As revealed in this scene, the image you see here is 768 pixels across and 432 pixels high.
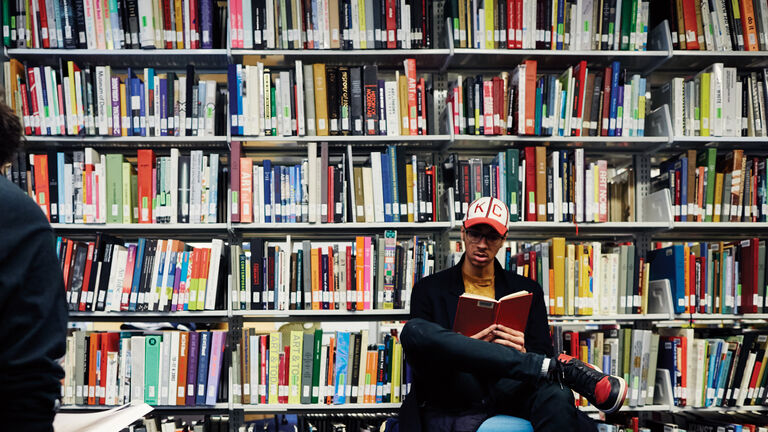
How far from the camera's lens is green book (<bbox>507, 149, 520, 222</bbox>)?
288 cm

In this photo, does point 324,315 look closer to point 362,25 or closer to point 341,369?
point 341,369

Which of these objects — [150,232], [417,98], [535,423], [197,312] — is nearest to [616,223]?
[417,98]

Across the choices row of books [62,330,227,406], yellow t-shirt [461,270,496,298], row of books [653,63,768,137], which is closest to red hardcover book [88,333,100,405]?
row of books [62,330,227,406]

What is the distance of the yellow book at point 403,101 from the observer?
114 inches

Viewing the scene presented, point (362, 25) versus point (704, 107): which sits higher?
point (362, 25)

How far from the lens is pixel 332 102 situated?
2.89 m

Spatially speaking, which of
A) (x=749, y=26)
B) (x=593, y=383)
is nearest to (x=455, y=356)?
(x=593, y=383)

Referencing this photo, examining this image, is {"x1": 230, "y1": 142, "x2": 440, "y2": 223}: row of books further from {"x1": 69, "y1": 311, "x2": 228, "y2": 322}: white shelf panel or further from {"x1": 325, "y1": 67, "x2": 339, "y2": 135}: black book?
{"x1": 69, "y1": 311, "x2": 228, "y2": 322}: white shelf panel

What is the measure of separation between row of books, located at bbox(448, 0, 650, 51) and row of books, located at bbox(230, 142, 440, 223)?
699 millimetres

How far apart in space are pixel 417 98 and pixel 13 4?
1.93 meters

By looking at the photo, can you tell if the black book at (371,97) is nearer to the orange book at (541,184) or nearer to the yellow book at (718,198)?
the orange book at (541,184)

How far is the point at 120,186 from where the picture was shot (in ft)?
9.21

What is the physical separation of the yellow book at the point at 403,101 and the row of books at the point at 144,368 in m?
1.31

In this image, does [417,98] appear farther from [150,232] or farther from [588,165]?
[150,232]
